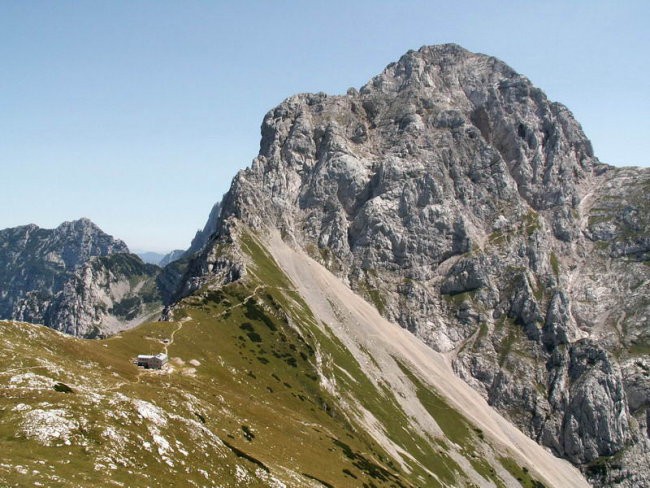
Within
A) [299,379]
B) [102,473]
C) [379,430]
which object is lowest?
[379,430]

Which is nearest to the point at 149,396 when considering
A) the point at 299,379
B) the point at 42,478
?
the point at 42,478

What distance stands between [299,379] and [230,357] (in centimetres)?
2458

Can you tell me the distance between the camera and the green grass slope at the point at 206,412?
158 ft

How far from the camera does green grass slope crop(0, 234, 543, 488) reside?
A: 48219 millimetres

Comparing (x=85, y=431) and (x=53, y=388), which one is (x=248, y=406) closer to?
(x=53, y=388)

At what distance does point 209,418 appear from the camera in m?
76.1

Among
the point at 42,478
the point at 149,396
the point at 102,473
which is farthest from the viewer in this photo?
the point at 149,396

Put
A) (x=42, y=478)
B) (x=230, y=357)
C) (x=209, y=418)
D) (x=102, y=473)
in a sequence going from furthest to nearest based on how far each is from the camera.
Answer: (x=230, y=357) → (x=209, y=418) → (x=102, y=473) → (x=42, y=478)

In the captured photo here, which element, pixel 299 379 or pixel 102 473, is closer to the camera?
pixel 102 473

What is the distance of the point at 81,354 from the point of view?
8806 centimetres

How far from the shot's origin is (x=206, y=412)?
78.0 m

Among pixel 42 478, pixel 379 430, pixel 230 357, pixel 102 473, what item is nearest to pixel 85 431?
pixel 102 473

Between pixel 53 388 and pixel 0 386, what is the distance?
5190 mm

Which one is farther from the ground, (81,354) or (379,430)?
(81,354)
